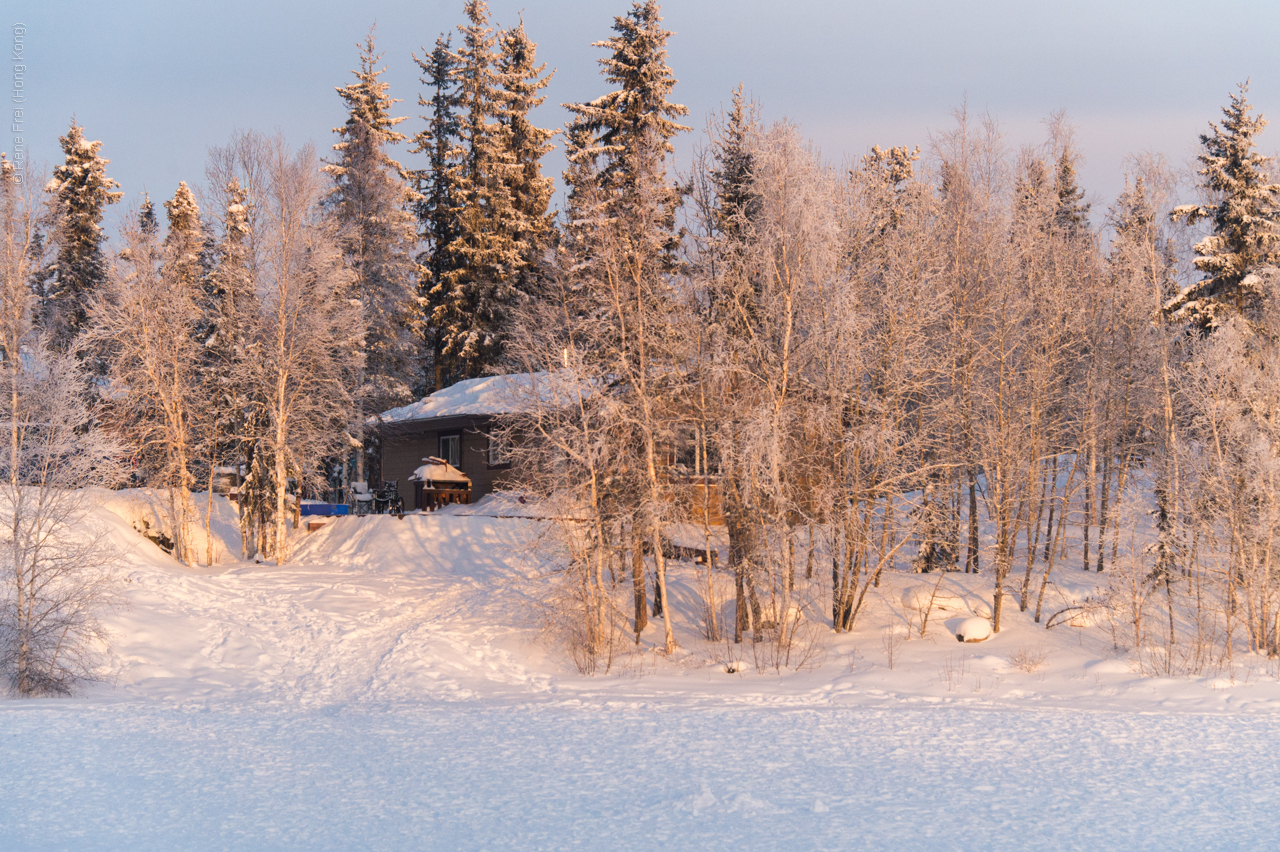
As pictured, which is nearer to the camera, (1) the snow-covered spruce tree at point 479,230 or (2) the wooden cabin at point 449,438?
(2) the wooden cabin at point 449,438

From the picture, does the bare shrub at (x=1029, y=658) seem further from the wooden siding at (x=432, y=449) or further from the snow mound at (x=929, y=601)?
the wooden siding at (x=432, y=449)

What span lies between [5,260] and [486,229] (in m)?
24.3

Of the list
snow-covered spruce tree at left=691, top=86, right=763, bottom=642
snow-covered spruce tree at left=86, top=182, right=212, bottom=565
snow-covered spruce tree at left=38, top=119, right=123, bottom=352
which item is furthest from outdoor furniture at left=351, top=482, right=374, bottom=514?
snow-covered spruce tree at left=691, top=86, right=763, bottom=642

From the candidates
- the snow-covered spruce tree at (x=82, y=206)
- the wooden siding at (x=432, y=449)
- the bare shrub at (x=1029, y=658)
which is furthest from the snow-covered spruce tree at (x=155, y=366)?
the bare shrub at (x=1029, y=658)

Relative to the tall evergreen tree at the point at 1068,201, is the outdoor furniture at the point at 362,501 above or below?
below

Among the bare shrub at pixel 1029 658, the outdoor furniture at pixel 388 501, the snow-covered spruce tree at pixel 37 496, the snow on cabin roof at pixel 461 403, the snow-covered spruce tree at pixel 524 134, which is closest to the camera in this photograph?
the snow-covered spruce tree at pixel 37 496

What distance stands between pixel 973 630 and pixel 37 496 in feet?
59.0

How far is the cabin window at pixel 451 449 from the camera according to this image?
33344 millimetres

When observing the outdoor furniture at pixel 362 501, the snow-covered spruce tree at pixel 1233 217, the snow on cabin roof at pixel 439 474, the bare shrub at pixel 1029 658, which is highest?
the snow-covered spruce tree at pixel 1233 217

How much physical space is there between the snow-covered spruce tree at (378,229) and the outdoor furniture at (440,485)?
634 centimetres

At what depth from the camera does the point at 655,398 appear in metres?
19.3

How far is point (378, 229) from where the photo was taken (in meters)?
37.2

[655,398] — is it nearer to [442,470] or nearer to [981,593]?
[981,593]

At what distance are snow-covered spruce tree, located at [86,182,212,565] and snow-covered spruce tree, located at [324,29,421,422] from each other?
10102 mm
